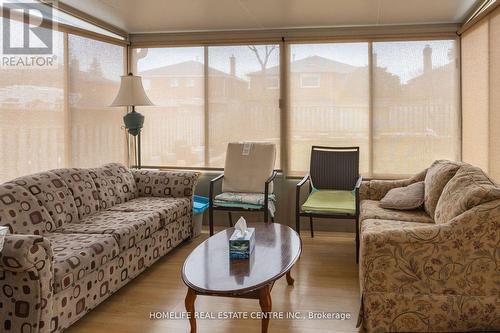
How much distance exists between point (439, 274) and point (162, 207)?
97.4 inches

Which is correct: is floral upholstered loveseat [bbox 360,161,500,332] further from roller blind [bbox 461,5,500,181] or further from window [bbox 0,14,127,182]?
window [bbox 0,14,127,182]

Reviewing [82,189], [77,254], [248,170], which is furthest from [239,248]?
[248,170]

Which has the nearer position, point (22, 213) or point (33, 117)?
point (22, 213)

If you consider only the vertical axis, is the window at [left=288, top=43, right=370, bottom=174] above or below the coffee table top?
above

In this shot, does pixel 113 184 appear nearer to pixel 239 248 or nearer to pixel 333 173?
pixel 239 248

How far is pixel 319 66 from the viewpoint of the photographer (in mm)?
5188

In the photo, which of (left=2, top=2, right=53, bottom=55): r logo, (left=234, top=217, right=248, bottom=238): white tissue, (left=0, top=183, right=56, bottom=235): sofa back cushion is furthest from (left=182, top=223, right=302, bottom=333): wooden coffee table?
(left=2, top=2, right=53, bottom=55): r logo

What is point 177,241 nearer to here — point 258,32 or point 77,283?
point 77,283

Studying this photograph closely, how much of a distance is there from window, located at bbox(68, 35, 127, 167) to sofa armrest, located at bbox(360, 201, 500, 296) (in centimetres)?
327

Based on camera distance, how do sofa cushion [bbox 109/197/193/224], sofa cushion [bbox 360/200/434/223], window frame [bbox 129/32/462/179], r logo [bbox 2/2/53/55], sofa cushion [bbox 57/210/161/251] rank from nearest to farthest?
sofa cushion [bbox 57/210/161/251]
sofa cushion [bbox 360/200/434/223]
r logo [bbox 2/2/53/55]
sofa cushion [bbox 109/197/193/224]
window frame [bbox 129/32/462/179]

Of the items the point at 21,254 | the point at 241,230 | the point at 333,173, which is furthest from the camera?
the point at 333,173

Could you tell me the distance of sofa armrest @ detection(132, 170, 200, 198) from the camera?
4602 mm

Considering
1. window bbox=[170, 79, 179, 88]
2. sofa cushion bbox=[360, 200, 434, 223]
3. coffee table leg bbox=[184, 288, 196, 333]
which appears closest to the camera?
coffee table leg bbox=[184, 288, 196, 333]

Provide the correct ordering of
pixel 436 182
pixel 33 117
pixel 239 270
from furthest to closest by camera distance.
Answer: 1. pixel 33 117
2. pixel 436 182
3. pixel 239 270
